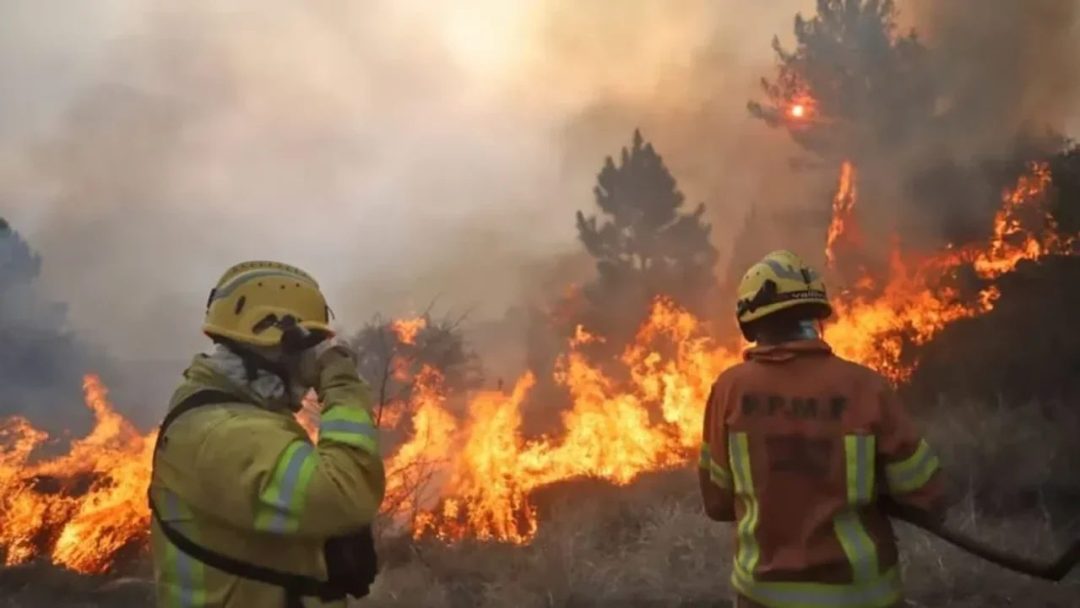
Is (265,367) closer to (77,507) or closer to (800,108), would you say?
(77,507)

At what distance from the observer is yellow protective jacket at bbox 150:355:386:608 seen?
6.49ft

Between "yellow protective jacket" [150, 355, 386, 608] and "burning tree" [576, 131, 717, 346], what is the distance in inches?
717

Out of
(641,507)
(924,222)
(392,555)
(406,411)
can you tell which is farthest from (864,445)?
(406,411)

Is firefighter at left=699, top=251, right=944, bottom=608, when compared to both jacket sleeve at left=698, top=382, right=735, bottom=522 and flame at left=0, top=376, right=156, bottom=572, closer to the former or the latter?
jacket sleeve at left=698, top=382, right=735, bottom=522

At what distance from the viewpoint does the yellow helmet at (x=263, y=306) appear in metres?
2.27

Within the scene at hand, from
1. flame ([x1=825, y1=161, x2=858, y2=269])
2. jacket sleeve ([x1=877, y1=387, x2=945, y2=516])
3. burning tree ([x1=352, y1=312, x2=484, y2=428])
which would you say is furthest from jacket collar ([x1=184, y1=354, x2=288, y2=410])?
flame ([x1=825, y1=161, x2=858, y2=269])

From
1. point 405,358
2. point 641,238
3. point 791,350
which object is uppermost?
point 641,238

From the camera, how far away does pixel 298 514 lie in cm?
198

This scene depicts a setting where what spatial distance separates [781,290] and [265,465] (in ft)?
5.77

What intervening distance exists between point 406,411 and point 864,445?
1385cm

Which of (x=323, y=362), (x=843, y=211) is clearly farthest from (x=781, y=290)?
(x=843, y=211)

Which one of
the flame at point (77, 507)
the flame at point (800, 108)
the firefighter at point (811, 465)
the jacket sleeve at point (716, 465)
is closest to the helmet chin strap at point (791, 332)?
the firefighter at point (811, 465)

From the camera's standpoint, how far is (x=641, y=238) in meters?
21.3

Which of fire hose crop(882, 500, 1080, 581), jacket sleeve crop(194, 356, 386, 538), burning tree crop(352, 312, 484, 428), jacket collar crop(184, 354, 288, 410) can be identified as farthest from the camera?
burning tree crop(352, 312, 484, 428)
